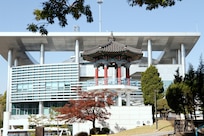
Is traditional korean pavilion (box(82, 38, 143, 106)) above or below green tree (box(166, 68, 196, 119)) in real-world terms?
above

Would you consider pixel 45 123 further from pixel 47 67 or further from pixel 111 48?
pixel 111 48

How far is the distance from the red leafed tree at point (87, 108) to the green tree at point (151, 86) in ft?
24.7

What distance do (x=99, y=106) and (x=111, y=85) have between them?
4793 mm

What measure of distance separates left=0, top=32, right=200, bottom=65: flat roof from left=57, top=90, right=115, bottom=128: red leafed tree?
15.7 metres

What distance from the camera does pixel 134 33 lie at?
1908 inches

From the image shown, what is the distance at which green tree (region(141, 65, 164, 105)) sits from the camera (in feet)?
127

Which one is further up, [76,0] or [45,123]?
[76,0]

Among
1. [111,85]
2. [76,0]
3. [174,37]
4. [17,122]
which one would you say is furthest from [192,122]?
[17,122]

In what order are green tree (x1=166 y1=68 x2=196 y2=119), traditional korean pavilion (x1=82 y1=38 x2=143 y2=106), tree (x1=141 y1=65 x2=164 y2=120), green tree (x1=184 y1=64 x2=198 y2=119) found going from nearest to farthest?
green tree (x1=184 y1=64 x2=198 y2=119) → green tree (x1=166 y1=68 x2=196 y2=119) → traditional korean pavilion (x1=82 y1=38 x2=143 y2=106) → tree (x1=141 y1=65 x2=164 y2=120)

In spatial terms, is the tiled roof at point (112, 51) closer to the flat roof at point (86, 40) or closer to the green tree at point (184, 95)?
the flat roof at point (86, 40)

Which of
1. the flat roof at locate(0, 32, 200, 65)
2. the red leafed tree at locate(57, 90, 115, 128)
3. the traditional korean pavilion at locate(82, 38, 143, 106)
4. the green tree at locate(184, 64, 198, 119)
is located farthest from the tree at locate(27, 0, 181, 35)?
the flat roof at locate(0, 32, 200, 65)

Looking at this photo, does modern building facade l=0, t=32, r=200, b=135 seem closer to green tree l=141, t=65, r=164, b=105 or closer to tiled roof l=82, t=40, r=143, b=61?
green tree l=141, t=65, r=164, b=105

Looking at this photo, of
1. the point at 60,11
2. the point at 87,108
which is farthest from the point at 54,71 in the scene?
the point at 60,11

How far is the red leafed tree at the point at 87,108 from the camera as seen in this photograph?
101ft
